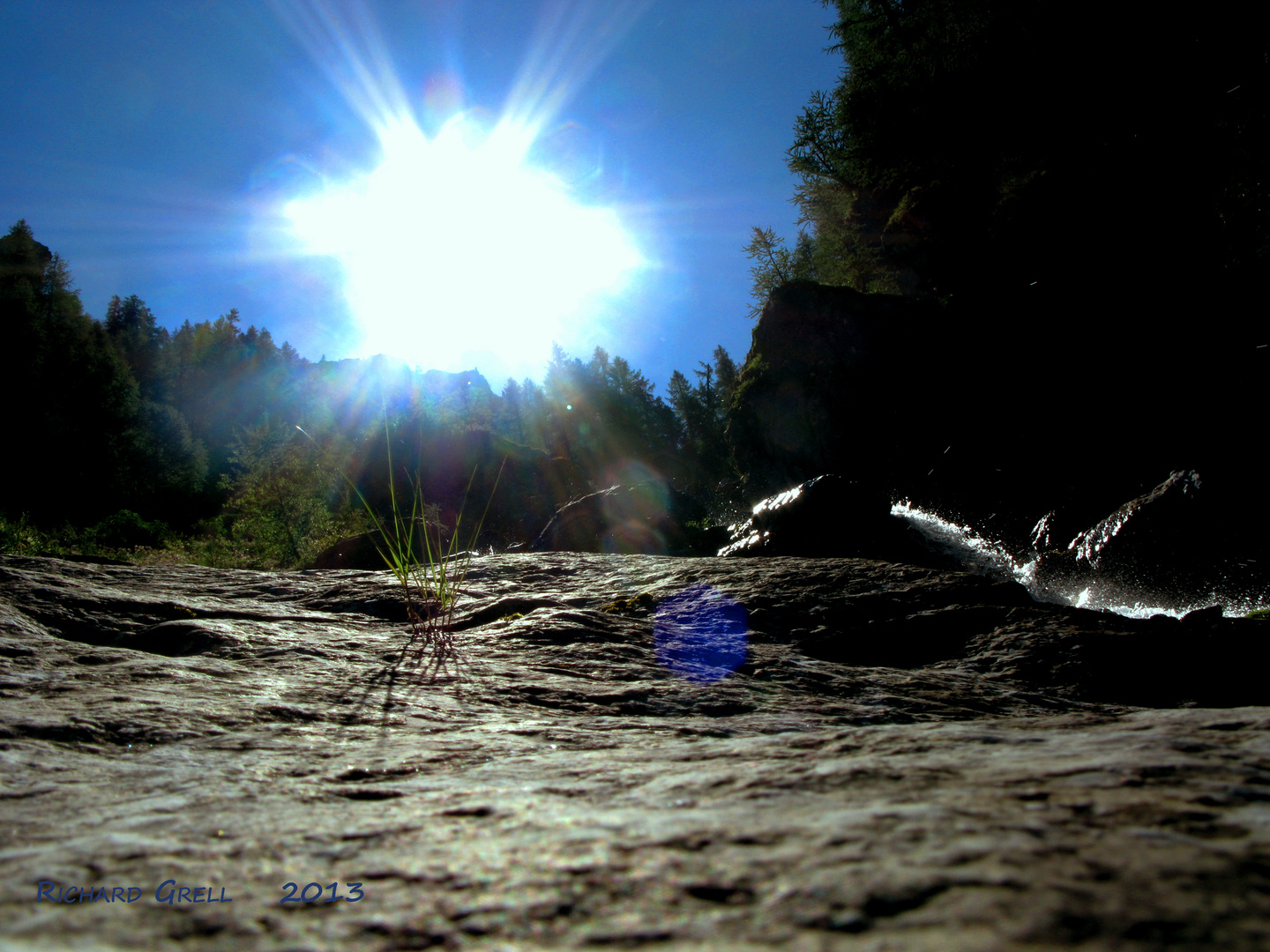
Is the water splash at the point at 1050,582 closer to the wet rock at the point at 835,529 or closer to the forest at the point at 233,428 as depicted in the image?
the wet rock at the point at 835,529

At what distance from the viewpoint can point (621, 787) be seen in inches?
51.3

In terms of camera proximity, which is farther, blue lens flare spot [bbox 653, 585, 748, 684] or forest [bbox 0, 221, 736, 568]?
forest [bbox 0, 221, 736, 568]

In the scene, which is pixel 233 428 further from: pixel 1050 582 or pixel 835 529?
pixel 1050 582

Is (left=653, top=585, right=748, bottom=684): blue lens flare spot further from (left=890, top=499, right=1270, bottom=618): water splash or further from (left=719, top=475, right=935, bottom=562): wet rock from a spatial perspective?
(left=719, top=475, right=935, bottom=562): wet rock

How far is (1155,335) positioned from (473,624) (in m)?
15.6

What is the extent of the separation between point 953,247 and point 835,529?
11789 mm

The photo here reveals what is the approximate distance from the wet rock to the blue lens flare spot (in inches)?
318

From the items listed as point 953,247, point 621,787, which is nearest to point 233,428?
point 953,247

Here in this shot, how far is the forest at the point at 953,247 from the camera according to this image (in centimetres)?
1249

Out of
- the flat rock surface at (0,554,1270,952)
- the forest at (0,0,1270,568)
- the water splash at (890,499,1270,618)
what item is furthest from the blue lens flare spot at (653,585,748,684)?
the water splash at (890,499,1270,618)

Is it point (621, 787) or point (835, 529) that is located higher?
point (835, 529)

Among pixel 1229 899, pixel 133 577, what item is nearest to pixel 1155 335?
pixel 1229 899

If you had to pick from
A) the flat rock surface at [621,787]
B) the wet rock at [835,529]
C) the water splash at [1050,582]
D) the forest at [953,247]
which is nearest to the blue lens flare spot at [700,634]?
the flat rock surface at [621,787]

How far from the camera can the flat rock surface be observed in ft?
2.17
